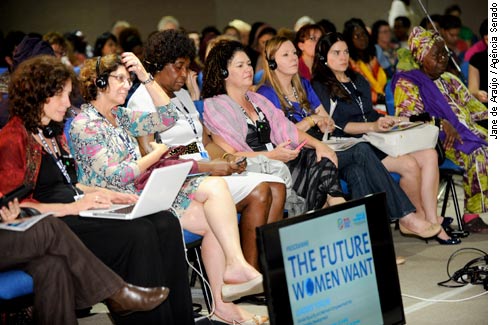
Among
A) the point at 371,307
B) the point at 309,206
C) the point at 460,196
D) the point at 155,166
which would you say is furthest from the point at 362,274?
the point at 460,196

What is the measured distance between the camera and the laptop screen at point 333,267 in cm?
309

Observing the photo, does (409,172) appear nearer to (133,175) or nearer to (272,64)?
(272,64)

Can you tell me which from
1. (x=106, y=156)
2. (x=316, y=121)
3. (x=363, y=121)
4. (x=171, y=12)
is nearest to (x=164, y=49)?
(x=106, y=156)

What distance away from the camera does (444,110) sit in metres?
5.86

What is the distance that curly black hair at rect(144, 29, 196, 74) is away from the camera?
4676mm

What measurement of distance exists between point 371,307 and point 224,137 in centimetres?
158

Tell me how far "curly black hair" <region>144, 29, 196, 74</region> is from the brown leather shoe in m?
1.57

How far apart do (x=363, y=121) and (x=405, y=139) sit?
0.38m

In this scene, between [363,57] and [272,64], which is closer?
[272,64]

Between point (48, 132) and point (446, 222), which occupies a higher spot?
point (48, 132)

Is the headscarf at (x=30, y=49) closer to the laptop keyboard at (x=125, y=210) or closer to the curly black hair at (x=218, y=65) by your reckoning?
the curly black hair at (x=218, y=65)

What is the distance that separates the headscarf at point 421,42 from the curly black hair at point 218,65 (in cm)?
150

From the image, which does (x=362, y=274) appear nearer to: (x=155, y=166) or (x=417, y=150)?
(x=155, y=166)

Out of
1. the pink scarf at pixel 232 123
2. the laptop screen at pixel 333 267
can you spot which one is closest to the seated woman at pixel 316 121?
the pink scarf at pixel 232 123
